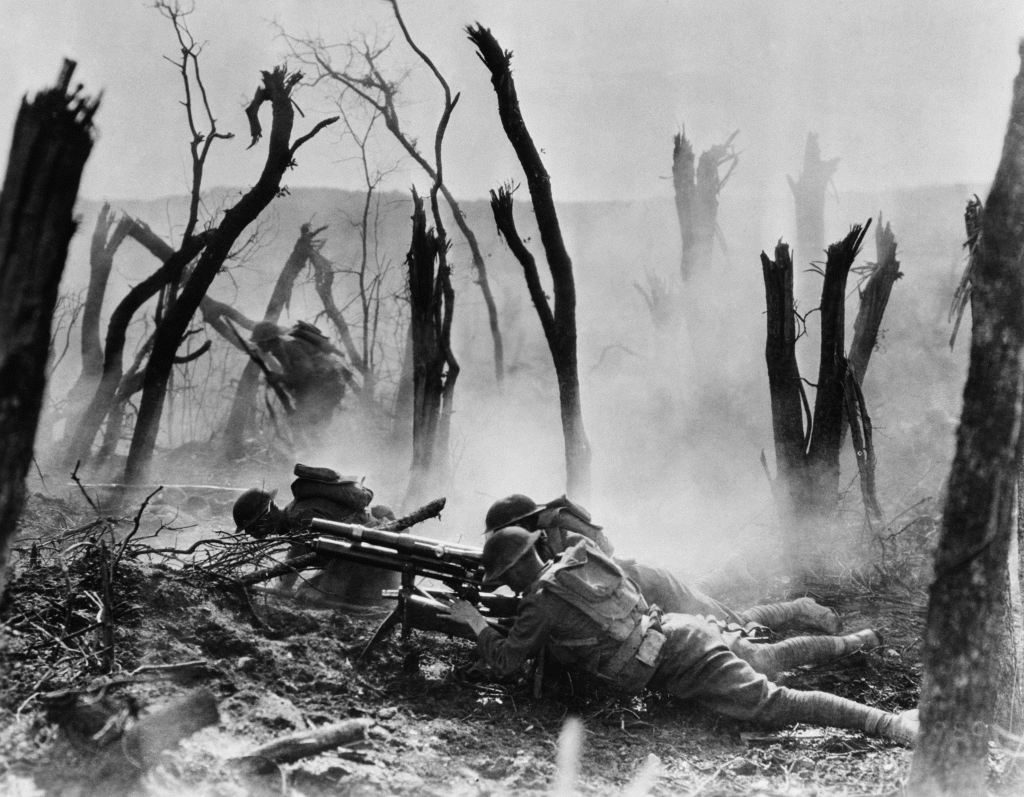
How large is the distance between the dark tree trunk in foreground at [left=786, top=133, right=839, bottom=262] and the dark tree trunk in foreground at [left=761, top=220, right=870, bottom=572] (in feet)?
48.2

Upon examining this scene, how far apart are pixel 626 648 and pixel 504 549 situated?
3.19ft

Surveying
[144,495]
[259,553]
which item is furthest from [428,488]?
[259,553]

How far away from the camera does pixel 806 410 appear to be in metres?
9.40

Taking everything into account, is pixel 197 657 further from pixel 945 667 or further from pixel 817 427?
pixel 817 427

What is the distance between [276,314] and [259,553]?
11256 millimetres

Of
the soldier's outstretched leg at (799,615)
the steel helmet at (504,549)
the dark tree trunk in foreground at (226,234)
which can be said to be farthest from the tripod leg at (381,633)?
the dark tree trunk in foreground at (226,234)

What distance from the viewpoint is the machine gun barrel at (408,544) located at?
5426 mm

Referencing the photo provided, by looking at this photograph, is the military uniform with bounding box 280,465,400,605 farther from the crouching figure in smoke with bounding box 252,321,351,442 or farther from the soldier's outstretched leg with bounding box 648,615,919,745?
the crouching figure in smoke with bounding box 252,321,351,442

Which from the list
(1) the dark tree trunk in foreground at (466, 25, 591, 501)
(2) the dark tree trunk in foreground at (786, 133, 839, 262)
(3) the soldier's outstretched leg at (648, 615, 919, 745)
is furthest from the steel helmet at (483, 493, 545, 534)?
(2) the dark tree trunk in foreground at (786, 133, 839, 262)

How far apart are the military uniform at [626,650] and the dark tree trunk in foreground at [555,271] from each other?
458 cm

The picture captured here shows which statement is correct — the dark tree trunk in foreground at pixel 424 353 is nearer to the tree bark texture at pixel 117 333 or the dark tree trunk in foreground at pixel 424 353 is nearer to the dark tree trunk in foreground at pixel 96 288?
the tree bark texture at pixel 117 333

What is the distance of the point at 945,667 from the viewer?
11.3 ft

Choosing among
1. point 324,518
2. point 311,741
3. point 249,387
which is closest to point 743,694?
point 311,741

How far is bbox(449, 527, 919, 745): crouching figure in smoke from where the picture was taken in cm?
479
